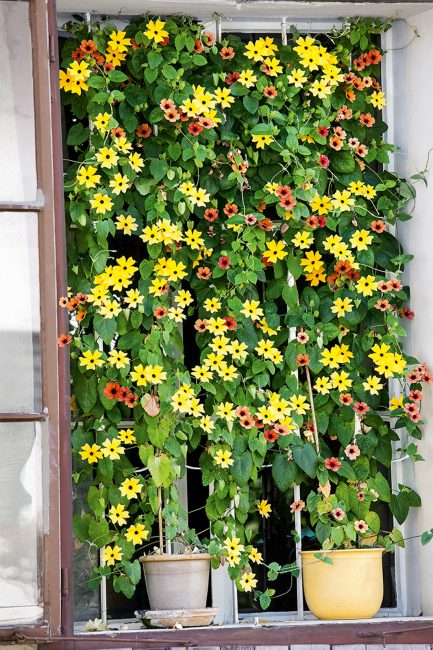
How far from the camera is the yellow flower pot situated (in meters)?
4.58

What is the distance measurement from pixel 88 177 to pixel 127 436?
0.98 m

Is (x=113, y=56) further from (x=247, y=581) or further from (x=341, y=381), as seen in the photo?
(x=247, y=581)

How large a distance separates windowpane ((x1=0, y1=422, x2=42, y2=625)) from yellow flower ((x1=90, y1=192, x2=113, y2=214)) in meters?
0.95

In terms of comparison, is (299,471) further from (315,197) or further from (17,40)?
(17,40)

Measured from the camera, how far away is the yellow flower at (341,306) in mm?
4820

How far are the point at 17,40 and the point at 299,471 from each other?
6.12 feet

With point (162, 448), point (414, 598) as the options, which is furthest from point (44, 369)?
point (414, 598)

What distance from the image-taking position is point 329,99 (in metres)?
4.91

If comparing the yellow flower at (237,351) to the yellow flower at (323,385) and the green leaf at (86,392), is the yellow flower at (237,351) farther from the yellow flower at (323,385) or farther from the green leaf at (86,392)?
the green leaf at (86,392)

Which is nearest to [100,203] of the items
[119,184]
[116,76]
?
[119,184]

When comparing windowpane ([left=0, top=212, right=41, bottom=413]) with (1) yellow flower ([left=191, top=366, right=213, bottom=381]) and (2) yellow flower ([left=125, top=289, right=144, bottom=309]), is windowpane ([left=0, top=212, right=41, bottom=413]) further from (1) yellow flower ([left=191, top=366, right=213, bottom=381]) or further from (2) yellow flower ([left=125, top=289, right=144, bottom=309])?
(1) yellow flower ([left=191, top=366, right=213, bottom=381])

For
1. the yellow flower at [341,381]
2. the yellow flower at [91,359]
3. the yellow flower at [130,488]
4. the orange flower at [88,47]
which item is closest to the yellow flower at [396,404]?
the yellow flower at [341,381]

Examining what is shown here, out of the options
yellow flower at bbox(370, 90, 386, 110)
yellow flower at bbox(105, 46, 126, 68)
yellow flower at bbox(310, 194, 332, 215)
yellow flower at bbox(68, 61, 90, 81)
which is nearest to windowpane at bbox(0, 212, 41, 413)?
yellow flower at bbox(68, 61, 90, 81)

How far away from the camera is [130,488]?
4.59m
